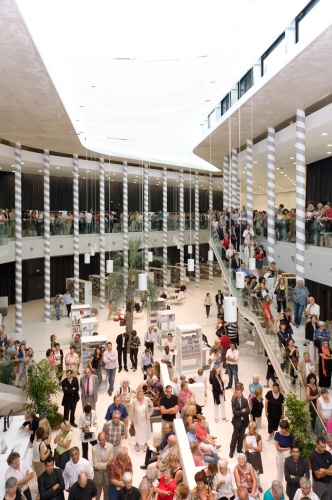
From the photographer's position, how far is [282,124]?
20.0 metres

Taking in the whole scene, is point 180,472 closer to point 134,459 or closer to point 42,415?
point 134,459

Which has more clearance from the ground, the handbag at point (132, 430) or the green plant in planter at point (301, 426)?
the green plant in planter at point (301, 426)

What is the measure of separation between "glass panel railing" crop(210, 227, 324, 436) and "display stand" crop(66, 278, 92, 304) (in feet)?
30.9

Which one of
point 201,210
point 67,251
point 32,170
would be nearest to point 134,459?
point 67,251

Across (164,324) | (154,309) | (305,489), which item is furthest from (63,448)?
(154,309)

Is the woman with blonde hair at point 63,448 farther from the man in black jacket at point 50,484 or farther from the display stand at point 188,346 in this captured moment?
the display stand at point 188,346

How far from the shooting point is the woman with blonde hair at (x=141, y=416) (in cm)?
1004

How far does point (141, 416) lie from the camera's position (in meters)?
10.0

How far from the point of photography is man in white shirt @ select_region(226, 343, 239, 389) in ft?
43.0

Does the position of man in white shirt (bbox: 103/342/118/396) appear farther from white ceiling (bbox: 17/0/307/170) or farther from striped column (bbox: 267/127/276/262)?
striped column (bbox: 267/127/276/262)

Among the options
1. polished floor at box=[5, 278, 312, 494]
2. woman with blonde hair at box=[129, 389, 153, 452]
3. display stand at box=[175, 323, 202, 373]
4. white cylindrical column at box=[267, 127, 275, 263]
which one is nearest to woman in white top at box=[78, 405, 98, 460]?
woman with blonde hair at box=[129, 389, 153, 452]

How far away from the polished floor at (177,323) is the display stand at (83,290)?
110 centimetres

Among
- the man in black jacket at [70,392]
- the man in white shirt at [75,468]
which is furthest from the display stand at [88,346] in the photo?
the man in white shirt at [75,468]

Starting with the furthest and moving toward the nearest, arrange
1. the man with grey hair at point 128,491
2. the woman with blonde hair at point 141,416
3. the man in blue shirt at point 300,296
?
the man in blue shirt at point 300,296 → the woman with blonde hair at point 141,416 → the man with grey hair at point 128,491
